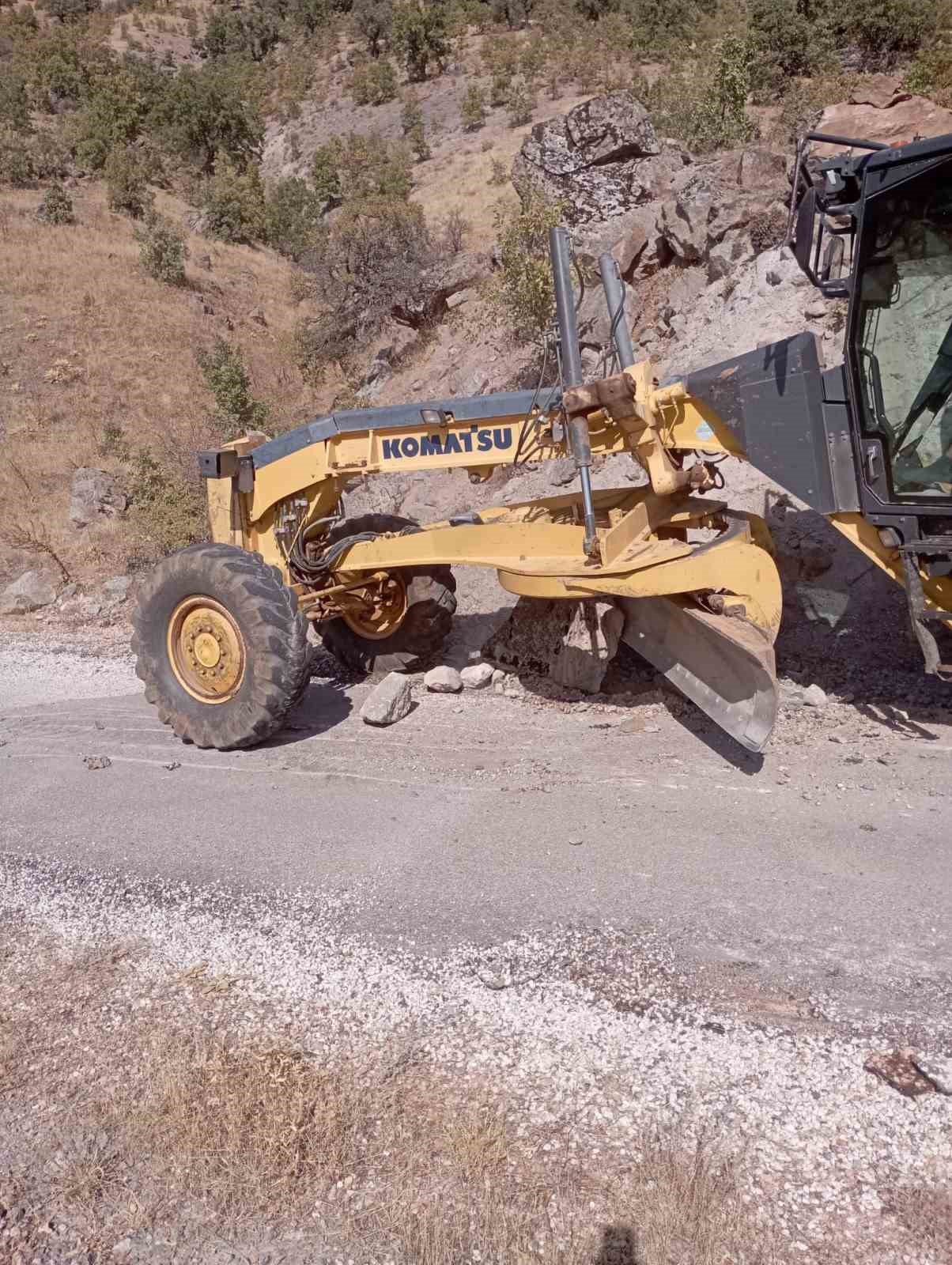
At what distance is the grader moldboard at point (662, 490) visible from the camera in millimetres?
4520

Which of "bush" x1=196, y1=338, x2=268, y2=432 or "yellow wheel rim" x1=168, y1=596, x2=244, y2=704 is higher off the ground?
"bush" x1=196, y1=338, x2=268, y2=432

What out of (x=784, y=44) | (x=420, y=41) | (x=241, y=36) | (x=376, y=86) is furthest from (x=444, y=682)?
→ (x=241, y=36)

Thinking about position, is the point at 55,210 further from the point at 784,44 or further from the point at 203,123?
the point at 784,44

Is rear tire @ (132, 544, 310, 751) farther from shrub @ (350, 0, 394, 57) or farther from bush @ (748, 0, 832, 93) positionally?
shrub @ (350, 0, 394, 57)

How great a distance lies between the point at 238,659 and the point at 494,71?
38286 mm

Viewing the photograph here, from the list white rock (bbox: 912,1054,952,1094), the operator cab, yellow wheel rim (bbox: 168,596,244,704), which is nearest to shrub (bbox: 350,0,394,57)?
yellow wheel rim (bbox: 168,596,244,704)

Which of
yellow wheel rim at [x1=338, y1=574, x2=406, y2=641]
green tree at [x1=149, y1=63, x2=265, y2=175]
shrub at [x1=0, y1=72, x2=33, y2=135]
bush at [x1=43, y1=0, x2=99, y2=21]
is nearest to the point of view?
yellow wheel rim at [x1=338, y1=574, x2=406, y2=641]

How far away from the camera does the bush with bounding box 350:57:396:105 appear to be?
3956 cm

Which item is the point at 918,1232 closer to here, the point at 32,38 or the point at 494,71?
the point at 494,71

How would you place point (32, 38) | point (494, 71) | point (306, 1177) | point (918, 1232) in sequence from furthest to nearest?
point (32, 38), point (494, 71), point (306, 1177), point (918, 1232)

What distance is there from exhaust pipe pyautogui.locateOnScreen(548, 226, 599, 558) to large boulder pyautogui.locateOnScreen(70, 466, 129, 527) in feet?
29.1

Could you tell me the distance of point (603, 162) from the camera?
1529 centimetres

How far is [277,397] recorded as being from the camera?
61.0ft

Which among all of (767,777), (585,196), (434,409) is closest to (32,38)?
(585,196)
